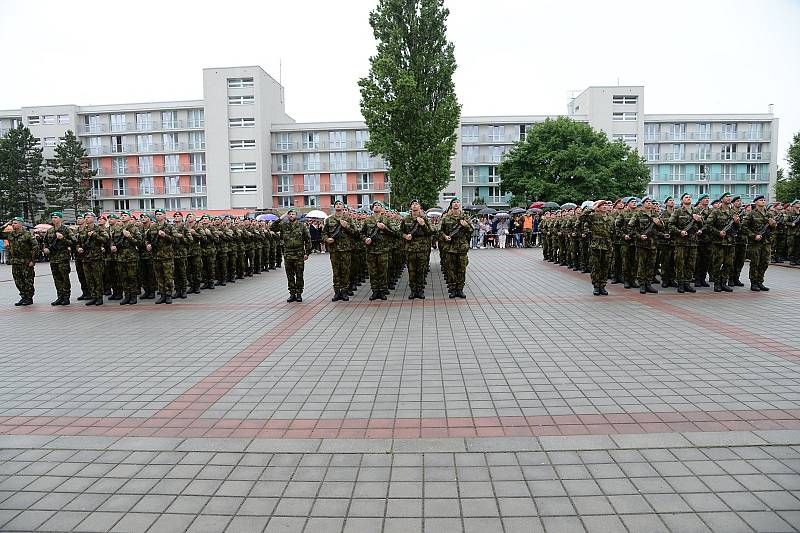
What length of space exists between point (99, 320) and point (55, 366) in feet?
12.1

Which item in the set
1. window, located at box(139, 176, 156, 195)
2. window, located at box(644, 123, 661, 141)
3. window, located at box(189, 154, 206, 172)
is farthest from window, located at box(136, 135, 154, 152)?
window, located at box(644, 123, 661, 141)

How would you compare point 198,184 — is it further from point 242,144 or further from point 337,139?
point 337,139

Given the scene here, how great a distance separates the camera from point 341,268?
40.6 ft

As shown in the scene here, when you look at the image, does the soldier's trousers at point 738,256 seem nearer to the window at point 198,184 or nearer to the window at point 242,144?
the window at point 242,144

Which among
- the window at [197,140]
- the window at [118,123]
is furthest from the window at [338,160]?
the window at [118,123]

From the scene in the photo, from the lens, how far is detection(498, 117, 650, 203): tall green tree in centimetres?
4662

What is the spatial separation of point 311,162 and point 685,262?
53.0m

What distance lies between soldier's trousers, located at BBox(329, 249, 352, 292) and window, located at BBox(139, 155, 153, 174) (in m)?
58.1

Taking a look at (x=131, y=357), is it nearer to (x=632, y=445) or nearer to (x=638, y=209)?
(x=632, y=445)

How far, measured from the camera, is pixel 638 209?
12.8 m

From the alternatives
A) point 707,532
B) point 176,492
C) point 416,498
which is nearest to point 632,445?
point 707,532

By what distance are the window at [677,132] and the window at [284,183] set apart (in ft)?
144

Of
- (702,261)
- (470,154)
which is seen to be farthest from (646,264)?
(470,154)

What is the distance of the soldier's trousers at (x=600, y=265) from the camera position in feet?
39.9
